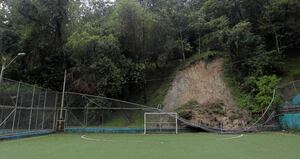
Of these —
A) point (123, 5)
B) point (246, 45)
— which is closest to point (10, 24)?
point (123, 5)

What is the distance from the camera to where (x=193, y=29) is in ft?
93.1

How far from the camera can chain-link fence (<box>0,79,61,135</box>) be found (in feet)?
45.5

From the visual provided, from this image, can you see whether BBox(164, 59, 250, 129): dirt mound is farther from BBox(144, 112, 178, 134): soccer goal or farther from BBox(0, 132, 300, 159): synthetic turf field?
BBox(0, 132, 300, 159): synthetic turf field

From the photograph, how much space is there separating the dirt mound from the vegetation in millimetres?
933

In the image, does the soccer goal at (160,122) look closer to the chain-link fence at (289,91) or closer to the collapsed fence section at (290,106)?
the collapsed fence section at (290,106)

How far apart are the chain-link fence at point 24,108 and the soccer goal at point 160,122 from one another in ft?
20.6

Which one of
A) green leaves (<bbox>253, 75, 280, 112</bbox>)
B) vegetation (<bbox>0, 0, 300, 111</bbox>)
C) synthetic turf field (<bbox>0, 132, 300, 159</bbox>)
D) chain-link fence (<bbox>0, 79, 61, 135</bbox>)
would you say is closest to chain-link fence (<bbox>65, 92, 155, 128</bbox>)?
chain-link fence (<bbox>0, 79, 61, 135</bbox>)

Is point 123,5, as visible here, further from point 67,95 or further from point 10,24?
point 10,24

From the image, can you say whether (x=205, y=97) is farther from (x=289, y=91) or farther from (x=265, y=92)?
(x=289, y=91)

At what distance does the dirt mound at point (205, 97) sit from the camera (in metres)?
19.6

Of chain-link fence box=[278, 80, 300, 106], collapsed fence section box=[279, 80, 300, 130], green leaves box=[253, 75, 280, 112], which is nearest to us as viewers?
collapsed fence section box=[279, 80, 300, 130]

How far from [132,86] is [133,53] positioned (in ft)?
9.72

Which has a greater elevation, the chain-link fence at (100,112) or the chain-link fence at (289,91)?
the chain-link fence at (289,91)

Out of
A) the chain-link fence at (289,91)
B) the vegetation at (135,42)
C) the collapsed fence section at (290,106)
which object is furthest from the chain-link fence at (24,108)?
the chain-link fence at (289,91)
